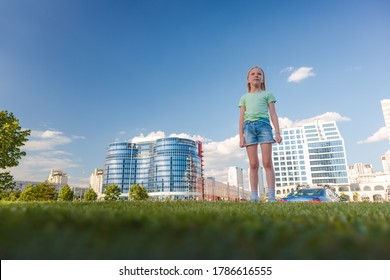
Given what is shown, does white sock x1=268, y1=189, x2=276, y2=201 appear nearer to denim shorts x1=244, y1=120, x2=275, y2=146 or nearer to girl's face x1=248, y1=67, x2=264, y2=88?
denim shorts x1=244, y1=120, x2=275, y2=146

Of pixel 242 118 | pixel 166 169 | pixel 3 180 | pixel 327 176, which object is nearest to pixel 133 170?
pixel 166 169

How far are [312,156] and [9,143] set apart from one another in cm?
11188

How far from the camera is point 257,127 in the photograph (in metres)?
6.89

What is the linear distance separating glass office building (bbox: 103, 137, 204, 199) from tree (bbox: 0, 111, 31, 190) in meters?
Answer: 78.6

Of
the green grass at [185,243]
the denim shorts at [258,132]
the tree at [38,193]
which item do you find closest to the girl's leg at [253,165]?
the denim shorts at [258,132]

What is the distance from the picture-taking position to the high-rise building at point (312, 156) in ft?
340

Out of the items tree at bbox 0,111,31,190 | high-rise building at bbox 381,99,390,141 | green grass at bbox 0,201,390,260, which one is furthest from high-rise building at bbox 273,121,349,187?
green grass at bbox 0,201,390,260

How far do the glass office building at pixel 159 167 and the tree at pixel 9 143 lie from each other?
258ft

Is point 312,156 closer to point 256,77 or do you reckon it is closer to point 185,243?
point 256,77

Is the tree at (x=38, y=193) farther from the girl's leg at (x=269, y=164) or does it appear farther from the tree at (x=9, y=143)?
the girl's leg at (x=269, y=164)

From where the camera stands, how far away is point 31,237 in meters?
1.15

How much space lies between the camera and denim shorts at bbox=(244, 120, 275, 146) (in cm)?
677

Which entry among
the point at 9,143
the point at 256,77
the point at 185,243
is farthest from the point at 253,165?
the point at 9,143
